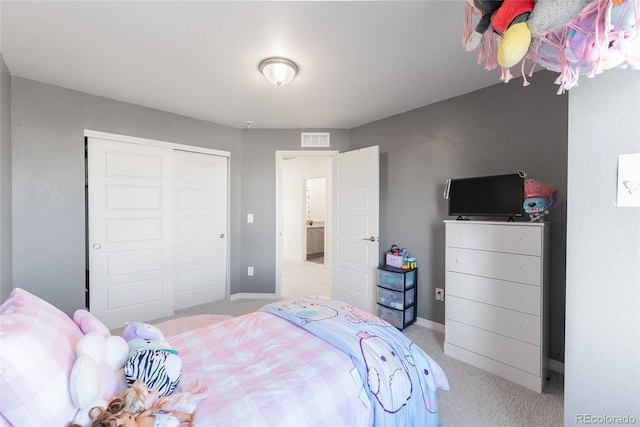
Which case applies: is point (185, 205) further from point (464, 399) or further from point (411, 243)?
point (464, 399)

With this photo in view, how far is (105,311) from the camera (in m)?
2.86

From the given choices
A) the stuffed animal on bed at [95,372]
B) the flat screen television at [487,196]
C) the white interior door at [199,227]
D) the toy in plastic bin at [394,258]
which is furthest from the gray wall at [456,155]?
the stuffed animal on bed at [95,372]

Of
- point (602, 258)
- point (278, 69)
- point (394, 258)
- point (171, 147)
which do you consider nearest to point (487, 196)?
point (394, 258)

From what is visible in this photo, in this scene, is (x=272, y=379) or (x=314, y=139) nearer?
(x=272, y=379)

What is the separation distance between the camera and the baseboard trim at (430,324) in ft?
9.40

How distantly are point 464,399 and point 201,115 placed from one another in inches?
148

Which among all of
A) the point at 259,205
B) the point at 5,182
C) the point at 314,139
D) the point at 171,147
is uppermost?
the point at 314,139

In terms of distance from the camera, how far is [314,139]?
3.76 meters

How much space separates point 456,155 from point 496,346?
1734mm

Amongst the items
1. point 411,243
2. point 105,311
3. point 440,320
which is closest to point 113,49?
point 105,311

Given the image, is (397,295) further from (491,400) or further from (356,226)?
(491,400)

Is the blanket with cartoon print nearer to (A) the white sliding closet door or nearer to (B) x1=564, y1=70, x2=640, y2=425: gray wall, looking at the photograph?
(B) x1=564, y1=70, x2=640, y2=425: gray wall

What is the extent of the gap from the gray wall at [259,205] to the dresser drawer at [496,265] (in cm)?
216

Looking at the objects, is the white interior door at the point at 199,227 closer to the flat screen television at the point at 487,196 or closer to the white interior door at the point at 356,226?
the white interior door at the point at 356,226
